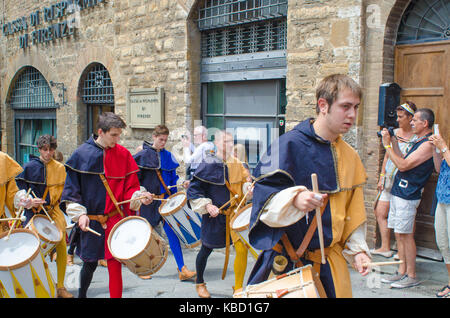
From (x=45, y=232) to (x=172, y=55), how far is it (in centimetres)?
428

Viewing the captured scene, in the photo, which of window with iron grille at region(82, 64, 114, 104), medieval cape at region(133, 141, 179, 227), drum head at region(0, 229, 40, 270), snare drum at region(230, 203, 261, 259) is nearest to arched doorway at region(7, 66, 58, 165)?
window with iron grille at region(82, 64, 114, 104)

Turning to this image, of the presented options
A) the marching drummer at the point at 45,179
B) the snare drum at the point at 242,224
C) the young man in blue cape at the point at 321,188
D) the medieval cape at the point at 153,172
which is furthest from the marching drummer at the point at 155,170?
the young man in blue cape at the point at 321,188

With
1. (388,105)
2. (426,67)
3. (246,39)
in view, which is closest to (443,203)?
(388,105)

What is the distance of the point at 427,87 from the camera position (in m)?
5.10

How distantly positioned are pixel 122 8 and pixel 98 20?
3.04 feet

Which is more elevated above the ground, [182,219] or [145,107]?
[145,107]

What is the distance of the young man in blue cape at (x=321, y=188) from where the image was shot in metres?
2.51

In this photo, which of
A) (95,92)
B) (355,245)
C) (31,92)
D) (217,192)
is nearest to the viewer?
(355,245)

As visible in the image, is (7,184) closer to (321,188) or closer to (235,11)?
(321,188)

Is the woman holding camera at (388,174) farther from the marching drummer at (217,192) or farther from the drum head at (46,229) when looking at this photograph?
the drum head at (46,229)

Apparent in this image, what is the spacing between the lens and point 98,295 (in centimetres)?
481

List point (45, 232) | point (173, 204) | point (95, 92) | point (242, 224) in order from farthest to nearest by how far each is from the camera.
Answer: point (95, 92)
point (173, 204)
point (45, 232)
point (242, 224)

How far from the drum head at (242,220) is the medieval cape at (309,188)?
154 centimetres

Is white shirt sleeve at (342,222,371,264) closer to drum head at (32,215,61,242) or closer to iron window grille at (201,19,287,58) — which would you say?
drum head at (32,215,61,242)
